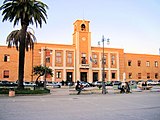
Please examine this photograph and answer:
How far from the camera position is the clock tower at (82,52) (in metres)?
65.9

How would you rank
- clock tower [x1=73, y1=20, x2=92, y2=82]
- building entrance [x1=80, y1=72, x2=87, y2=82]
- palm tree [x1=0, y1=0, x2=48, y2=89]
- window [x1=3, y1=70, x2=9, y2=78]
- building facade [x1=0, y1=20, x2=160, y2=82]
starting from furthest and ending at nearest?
building entrance [x1=80, y1=72, x2=87, y2=82]
clock tower [x1=73, y1=20, x2=92, y2=82]
building facade [x1=0, y1=20, x2=160, y2=82]
window [x1=3, y1=70, x2=9, y2=78]
palm tree [x1=0, y1=0, x2=48, y2=89]

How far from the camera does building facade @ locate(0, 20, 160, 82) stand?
201ft

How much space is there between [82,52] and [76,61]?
3105 millimetres

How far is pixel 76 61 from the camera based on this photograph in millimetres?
66125

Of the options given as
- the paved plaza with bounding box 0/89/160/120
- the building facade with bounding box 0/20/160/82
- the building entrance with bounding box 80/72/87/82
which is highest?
the building facade with bounding box 0/20/160/82

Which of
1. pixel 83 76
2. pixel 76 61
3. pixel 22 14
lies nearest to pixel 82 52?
pixel 76 61

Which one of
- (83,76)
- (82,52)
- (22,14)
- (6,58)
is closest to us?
(22,14)

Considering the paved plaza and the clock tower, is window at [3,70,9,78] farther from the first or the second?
the paved plaza

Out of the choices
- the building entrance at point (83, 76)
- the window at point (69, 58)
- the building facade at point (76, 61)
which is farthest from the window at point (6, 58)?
the building entrance at point (83, 76)

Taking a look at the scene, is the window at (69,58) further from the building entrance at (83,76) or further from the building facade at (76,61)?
the building entrance at (83,76)

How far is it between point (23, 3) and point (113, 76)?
4610cm

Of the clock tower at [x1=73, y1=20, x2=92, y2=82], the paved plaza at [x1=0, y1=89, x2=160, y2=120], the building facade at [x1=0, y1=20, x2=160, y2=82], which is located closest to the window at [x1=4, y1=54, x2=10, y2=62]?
the building facade at [x1=0, y1=20, x2=160, y2=82]

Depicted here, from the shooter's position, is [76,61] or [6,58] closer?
[6,58]

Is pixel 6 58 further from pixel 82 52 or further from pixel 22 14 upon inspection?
pixel 22 14
